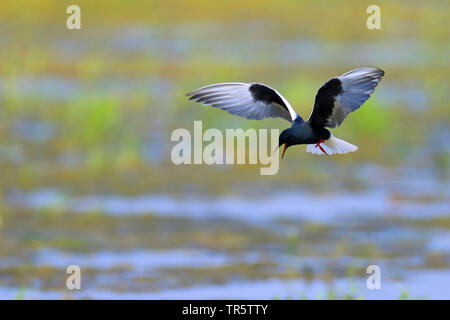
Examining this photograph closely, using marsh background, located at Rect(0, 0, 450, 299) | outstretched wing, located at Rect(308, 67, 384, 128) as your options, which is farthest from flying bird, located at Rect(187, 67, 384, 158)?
marsh background, located at Rect(0, 0, 450, 299)

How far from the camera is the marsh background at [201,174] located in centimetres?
712

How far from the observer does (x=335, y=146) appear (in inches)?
186

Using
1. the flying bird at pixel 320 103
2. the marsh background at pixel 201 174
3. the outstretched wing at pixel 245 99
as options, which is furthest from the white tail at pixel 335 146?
the marsh background at pixel 201 174

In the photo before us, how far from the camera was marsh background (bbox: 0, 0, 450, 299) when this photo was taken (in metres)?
7.12

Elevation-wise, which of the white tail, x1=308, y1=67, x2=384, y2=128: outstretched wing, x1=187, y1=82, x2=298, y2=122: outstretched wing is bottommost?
the white tail

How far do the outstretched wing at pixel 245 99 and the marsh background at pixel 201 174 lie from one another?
146cm

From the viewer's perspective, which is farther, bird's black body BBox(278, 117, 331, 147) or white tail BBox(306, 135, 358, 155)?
white tail BBox(306, 135, 358, 155)

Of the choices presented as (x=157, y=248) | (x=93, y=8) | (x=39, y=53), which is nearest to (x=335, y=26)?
(x=93, y=8)

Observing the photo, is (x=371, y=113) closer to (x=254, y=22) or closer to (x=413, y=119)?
(x=413, y=119)

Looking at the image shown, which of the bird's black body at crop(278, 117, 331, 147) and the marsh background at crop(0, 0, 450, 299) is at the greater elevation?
the marsh background at crop(0, 0, 450, 299)

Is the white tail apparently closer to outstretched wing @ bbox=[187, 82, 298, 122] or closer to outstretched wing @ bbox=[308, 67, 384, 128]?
outstretched wing @ bbox=[308, 67, 384, 128]

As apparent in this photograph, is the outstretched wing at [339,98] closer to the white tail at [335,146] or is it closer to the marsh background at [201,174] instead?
the white tail at [335,146]

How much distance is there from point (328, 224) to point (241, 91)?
340cm

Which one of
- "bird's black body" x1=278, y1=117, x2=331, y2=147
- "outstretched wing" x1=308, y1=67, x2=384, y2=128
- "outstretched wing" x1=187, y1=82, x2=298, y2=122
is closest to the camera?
"bird's black body" x1=278, y1=117, x2=331, y2=147
